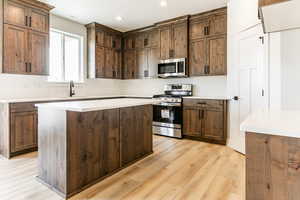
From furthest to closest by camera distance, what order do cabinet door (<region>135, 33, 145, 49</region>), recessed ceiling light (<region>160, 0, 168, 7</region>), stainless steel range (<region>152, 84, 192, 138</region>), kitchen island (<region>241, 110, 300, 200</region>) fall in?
cabinet door (<region>135, 33, 145, 49</region>)
stainless steel range (<region>152, 84, 192, 138</region>)
recessed ceiling light (<region>160, 0, 168, 7</region>)
kitchen island (<region>241, 110, 300, 200</region>)

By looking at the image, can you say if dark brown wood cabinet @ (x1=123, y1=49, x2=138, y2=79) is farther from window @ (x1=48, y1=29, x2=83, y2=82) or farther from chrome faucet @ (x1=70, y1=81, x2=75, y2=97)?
chrome faucet @ (x1=70, y1=81, x2=75, y2=97)

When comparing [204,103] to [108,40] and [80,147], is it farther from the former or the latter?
[108,40]

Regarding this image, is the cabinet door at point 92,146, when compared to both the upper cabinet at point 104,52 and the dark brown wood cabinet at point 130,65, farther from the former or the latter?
the dark brown wood cabinet at point 130,65

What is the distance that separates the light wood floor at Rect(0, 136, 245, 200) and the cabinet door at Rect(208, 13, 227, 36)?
2.63m

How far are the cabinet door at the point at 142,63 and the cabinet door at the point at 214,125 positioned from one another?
7.52 feet

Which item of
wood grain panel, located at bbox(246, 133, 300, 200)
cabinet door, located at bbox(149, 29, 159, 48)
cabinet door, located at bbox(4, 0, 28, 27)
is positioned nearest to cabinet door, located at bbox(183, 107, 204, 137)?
cabinet door, located at bbox(149, 29, 159, 48)

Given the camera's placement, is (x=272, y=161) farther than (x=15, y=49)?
No

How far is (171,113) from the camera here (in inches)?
174

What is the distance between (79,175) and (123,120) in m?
0.90

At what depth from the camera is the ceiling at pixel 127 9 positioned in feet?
12.0

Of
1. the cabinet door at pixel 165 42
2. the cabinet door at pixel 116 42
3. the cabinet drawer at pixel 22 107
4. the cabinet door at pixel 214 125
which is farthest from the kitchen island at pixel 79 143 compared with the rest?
the cabinet door at pixel 116 42

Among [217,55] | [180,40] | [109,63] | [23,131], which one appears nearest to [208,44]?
[217,55]

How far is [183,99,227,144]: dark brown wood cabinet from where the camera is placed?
3758 millimetres

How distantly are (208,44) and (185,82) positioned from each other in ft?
3.72
